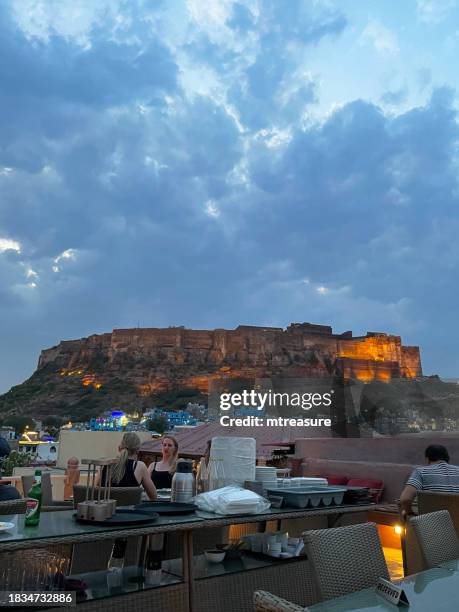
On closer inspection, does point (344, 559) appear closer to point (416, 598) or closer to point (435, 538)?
point (416, 598)

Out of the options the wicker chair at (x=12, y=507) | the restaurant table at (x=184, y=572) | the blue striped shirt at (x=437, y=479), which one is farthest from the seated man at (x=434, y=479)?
the wicker chair at (x=12, y=507)

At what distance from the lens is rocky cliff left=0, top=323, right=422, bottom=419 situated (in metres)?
60.3

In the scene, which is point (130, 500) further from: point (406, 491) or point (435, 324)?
point (435, 324)

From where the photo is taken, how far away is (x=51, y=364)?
72.3 m

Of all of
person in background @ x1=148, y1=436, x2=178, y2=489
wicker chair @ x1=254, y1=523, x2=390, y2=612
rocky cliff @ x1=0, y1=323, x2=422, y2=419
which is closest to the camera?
wicker chair @ x1=254, y1=523, x2=390, y2=612

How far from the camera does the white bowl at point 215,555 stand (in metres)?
2.05

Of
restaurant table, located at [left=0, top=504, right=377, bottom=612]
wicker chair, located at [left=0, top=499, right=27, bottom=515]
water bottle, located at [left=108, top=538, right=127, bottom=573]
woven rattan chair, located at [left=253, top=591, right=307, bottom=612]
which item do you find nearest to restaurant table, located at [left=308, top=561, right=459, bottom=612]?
woven rattan chair, located at [left=253, top=591, right=307, bottom=612]

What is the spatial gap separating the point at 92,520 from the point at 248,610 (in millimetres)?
722

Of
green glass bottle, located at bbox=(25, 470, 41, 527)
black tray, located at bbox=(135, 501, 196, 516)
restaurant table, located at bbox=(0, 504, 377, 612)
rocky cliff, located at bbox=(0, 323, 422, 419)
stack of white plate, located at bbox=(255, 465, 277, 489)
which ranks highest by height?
rocky cliff, located at bbox=(0, 323, 422, 419)

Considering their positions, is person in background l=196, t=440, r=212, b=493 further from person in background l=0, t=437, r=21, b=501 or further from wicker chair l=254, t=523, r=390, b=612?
person in background l=0, t=437, r=21, b=501

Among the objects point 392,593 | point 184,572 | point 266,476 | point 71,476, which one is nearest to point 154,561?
point 184,572

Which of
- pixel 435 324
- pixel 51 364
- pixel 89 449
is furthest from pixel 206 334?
pixel 89 449

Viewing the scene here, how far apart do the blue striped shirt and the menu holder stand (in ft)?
6.23

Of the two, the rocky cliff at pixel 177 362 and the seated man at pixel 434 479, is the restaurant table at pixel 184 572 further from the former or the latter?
the rocky cliff at pixel 177 362
